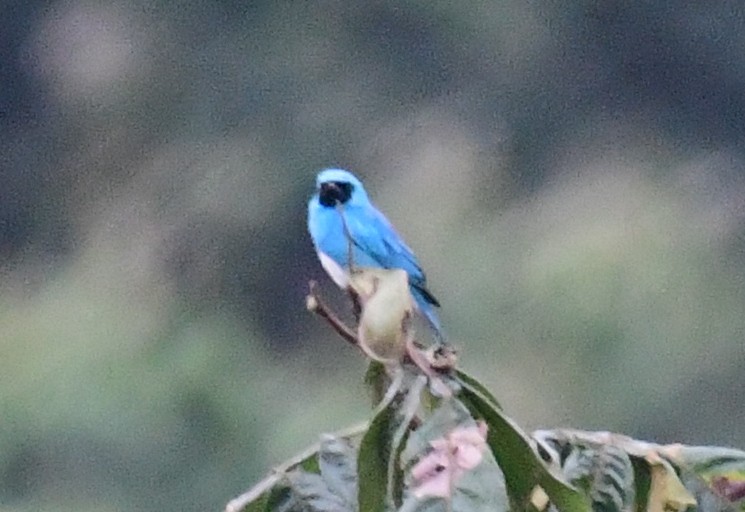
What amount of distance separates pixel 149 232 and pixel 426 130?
0.30 m

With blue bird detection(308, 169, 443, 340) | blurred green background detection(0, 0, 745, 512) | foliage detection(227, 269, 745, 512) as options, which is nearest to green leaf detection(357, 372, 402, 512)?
foliage detection(227, 269, 745, 512)

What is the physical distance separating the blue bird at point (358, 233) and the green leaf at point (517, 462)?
2.01 feet

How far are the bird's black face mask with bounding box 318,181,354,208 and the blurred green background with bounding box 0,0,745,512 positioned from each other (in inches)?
1.6

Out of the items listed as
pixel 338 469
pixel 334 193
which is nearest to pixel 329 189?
pixel 334 193

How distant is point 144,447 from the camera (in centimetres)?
124

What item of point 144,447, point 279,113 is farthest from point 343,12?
point 144,447

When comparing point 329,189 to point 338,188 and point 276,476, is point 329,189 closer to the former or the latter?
point 338,188

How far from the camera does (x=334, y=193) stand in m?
1.16

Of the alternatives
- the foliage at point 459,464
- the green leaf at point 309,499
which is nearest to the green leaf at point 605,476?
the foliage at point 459,464

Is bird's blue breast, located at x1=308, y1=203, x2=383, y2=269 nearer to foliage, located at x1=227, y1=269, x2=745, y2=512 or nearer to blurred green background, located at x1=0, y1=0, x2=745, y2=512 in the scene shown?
blurred green background, located at x1=0, y1=0, x2=745, y2=512

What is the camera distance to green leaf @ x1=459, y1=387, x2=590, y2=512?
1.54ft

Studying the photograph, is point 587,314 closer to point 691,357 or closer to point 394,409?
point 691,357

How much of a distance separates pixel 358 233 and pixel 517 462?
2.19 ft

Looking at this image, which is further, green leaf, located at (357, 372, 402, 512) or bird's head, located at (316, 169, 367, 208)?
bird's head, located at (316, 169, 367, 208)
